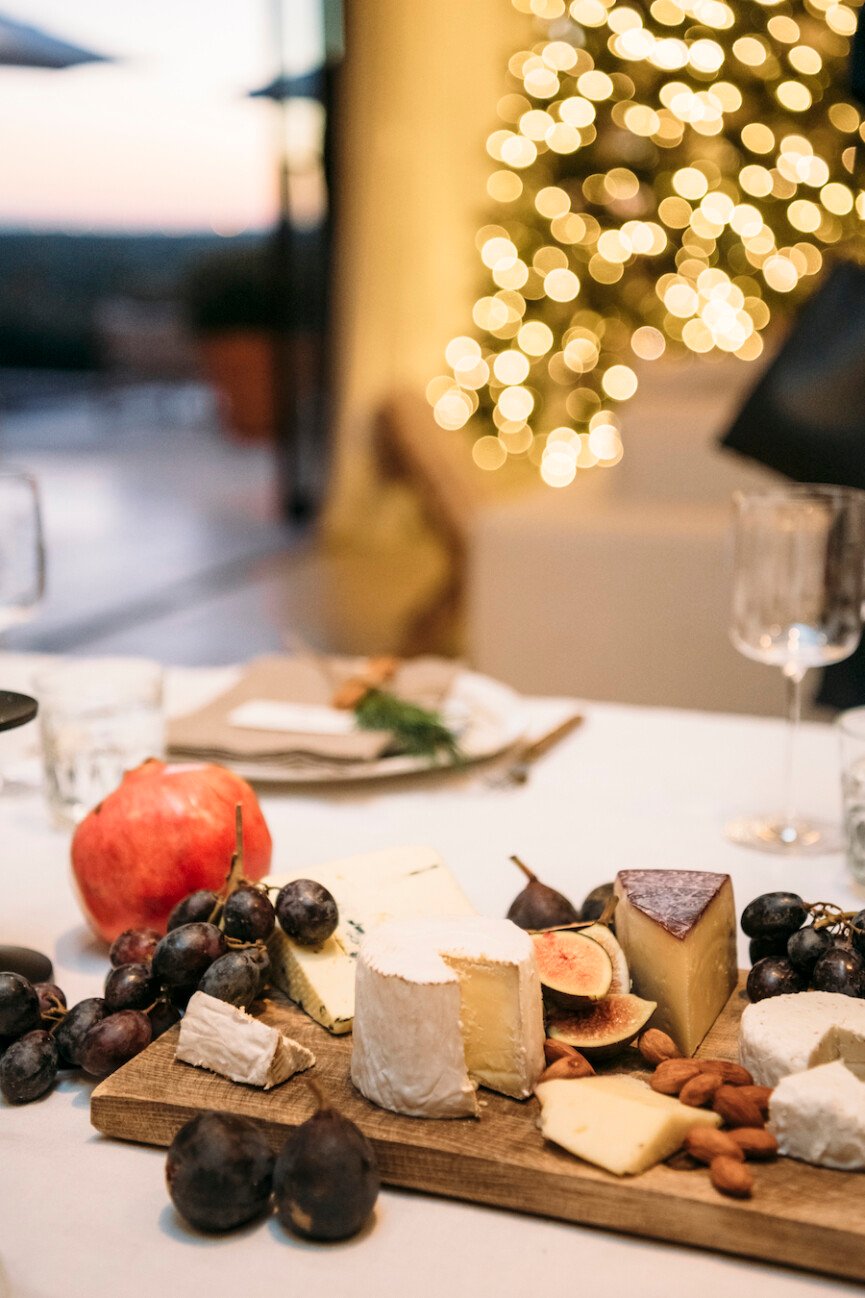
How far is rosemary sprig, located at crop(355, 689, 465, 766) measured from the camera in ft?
4.27

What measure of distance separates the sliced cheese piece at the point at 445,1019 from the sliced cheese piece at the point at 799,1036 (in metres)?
0.11

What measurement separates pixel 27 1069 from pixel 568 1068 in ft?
0.97

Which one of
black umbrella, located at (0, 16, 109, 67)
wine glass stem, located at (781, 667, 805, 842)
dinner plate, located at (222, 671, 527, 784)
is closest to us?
wine glass stem, located at (781, 667, 805, 842)

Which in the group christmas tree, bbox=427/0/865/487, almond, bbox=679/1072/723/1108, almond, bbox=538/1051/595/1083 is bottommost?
almond, bbox=538/1051/595/1083

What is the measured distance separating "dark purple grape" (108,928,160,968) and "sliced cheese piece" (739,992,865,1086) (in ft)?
1.14

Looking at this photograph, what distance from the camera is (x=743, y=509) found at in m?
1.19

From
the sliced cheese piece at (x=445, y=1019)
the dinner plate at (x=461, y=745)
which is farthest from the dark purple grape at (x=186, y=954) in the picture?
the dinner plate at (x=461, y=745)

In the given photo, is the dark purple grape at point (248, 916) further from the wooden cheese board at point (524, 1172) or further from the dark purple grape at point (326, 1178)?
the dark purple grape at point (326, 1178)

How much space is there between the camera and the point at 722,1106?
64 cm

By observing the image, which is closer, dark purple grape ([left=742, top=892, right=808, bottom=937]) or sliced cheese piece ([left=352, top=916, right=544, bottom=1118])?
sliced cheese piece ([left=352, top=916, right=544, bottom=1118])

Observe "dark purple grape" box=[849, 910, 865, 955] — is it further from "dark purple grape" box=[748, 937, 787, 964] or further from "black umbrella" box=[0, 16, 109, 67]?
"black umbrella" box=[0, 16, 109, 67]

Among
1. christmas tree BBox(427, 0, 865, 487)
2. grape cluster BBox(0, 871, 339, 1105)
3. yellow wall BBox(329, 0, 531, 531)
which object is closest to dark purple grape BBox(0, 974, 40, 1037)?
→ grape cluster BBox(0, 871, 339, 1105)

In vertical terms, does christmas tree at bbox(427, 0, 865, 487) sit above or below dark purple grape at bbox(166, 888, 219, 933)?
above

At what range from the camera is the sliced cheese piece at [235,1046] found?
695mm
